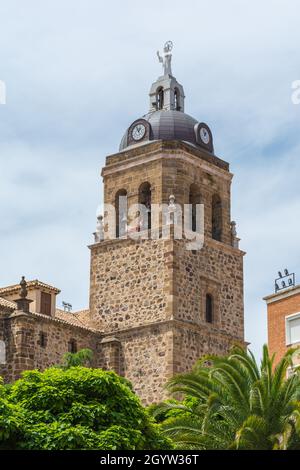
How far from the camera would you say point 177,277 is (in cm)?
4550

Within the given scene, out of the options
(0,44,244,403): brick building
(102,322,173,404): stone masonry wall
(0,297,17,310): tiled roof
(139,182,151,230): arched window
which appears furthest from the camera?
(139,182,151,230): arched window

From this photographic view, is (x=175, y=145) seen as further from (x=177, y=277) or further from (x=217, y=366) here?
(x=217, y=366)

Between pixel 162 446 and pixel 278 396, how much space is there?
2.97 meters

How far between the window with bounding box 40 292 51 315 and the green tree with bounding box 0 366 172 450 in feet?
60.3

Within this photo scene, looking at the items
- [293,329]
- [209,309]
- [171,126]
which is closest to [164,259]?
[209,309]

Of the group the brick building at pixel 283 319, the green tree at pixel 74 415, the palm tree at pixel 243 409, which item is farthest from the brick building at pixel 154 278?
the green tree at pixel 74 415

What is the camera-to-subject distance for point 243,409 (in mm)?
28047

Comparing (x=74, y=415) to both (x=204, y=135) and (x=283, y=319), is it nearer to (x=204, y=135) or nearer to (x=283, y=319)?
(x=283, y=319)

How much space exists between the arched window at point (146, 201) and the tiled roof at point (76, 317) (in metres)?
4.32

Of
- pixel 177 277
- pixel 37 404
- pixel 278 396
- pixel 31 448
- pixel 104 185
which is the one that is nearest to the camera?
pixel 31 448

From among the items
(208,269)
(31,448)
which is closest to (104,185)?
(208,269)

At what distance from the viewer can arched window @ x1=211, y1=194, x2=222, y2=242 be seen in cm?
4862

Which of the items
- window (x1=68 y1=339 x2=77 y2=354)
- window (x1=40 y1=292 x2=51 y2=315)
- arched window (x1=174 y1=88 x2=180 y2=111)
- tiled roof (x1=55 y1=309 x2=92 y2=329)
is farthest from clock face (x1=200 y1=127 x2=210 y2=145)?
window (x1=68 y1=339 x2=77 y2=354)

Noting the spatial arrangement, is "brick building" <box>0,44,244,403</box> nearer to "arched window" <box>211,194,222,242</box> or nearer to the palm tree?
"arched window" <box>211,194,222,242</box>
